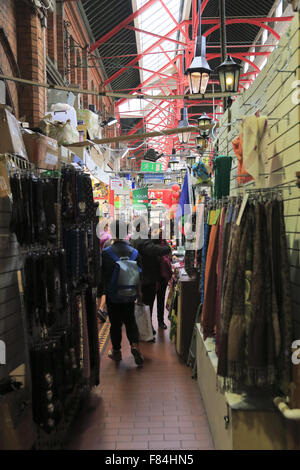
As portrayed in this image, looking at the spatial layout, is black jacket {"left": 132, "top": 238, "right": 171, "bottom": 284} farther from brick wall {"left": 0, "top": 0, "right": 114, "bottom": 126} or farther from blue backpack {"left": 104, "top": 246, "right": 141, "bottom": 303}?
brick wall {"left": 0, "top": 0, "right": 114, "bottom": 126}

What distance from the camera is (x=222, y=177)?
12.5 ft

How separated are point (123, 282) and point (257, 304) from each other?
8.68 ft

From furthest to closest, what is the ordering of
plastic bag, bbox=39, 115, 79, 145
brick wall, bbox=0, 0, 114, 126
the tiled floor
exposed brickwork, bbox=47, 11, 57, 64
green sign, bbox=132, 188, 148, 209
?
green sign, bbox=132, 188, 148, 209 < exposed brickwork, bbox=47, 11, 57, 64 < brick wall, bbox=0, 0, 114, 126 < plastic bag, bbox=39, 115, 79, 145 < the tiled floor

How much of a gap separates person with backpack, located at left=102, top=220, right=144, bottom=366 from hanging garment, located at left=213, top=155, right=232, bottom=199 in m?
1.66

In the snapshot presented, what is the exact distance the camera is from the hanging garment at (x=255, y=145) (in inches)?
111

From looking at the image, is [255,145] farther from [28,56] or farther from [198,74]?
[28,56]

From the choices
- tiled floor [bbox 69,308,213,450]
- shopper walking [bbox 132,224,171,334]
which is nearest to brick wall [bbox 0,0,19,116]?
shopper walking [bbox 132,224,171,334]

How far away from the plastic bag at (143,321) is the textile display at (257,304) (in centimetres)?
334

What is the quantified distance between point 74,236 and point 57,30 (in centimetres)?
868

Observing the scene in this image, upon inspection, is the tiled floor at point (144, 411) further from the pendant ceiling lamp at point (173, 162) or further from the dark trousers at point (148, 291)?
the pendant ceiling lamp at point (173, 162)

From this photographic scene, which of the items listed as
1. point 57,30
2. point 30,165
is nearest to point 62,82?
point 57,30

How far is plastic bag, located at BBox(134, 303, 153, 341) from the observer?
232 inches

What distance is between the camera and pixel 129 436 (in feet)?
11.0
